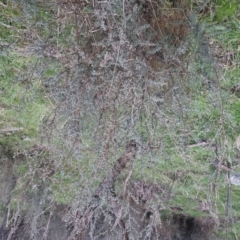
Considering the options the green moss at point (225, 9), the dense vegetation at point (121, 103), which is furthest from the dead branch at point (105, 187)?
the green moss at point (225, 9)

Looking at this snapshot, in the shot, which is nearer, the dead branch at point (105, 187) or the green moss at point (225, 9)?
the green moss at point (225, 9)

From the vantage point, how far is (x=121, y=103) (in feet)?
4.34

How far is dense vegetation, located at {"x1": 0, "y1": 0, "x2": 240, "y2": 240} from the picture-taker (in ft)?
4.11

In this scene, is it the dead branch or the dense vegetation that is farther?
the dead branch

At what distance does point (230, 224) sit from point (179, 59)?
3.64 ft

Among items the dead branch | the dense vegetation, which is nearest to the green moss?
the dense vegetation

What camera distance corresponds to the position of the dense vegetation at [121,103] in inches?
49.4

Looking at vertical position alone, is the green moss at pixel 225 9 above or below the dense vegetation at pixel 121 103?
above

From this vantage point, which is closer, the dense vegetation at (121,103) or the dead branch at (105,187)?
the dense vegetation at (121,103)

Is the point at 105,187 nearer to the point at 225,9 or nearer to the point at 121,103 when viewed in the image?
the point at 121,103

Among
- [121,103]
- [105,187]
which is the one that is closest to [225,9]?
[121,103]

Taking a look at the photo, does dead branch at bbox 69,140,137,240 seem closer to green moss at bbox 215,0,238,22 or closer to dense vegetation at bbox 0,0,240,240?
dense vegetation at bbox 0,0,240,240

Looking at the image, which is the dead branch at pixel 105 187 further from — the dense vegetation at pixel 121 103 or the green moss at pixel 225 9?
the green moss at pixel 225 9

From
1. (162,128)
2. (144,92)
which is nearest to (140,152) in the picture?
(162,128)
